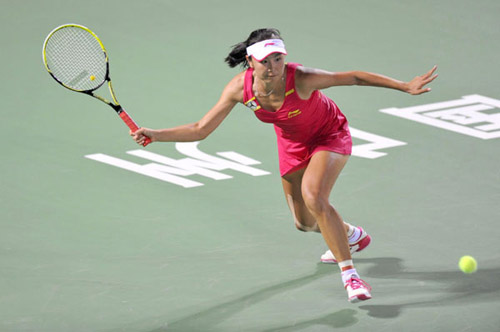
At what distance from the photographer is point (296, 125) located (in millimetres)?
7172

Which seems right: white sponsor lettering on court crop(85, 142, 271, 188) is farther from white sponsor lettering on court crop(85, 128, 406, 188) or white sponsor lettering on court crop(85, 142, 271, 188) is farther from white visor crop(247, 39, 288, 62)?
white visor crop(247, 39, 288, 62)

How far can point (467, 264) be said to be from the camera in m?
7.25

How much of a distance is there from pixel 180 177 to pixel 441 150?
2813 millimetres

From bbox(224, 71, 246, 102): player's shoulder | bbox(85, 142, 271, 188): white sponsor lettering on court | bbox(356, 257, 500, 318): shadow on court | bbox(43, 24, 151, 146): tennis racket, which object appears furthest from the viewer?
bbox(85, 142, 271, 188): white sponsor lettering on court

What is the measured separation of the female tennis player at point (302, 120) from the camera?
679 cm

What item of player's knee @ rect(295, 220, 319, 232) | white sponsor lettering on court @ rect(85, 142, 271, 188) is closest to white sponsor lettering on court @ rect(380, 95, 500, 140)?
white sponsor lettering on court @ rect(85, 142, 271, 188)

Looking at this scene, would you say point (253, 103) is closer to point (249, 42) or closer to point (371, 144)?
point (249, 42)

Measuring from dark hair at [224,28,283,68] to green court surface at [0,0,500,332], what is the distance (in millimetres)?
1657

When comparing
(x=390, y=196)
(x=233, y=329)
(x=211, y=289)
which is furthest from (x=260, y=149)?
(x=233, y=329)

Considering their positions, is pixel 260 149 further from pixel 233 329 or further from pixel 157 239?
pixel 233 329

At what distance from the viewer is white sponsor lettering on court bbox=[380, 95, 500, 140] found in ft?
34.8

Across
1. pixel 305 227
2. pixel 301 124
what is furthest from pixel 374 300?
pixel 301 124

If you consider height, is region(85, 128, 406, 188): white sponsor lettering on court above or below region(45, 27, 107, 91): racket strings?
below

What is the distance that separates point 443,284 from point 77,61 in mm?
3340
